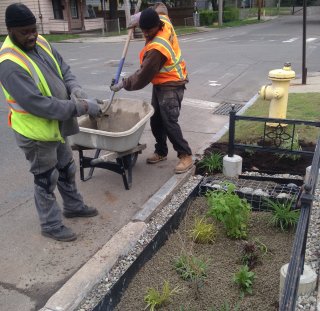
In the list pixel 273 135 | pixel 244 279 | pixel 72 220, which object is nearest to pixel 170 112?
pixel 72 220

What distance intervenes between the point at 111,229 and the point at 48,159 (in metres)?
0.91

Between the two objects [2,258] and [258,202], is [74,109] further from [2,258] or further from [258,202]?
[258,202]

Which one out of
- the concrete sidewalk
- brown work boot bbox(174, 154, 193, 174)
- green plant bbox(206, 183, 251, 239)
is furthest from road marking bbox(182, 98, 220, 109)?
green plant bbox(206, 183, 251, 239)

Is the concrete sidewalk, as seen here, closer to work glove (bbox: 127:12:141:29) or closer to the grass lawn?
the grass lawn

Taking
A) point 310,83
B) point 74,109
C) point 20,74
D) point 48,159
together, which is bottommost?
point 310,83

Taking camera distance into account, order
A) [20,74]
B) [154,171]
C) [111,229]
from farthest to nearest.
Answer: [154,171]
[111,229]
[20,74]

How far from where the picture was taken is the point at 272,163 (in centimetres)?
490

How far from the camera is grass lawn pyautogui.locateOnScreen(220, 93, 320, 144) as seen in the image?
559 centimetres

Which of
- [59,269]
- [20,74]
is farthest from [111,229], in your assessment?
[20,74]

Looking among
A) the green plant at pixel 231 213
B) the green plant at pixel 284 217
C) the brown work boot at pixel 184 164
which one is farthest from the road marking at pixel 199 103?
the green plant at pixel 231 213

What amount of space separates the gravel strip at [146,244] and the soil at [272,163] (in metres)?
0.54

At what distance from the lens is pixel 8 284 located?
3.04 meters

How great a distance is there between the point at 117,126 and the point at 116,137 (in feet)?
2.78

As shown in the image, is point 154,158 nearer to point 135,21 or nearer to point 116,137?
point 116,137
